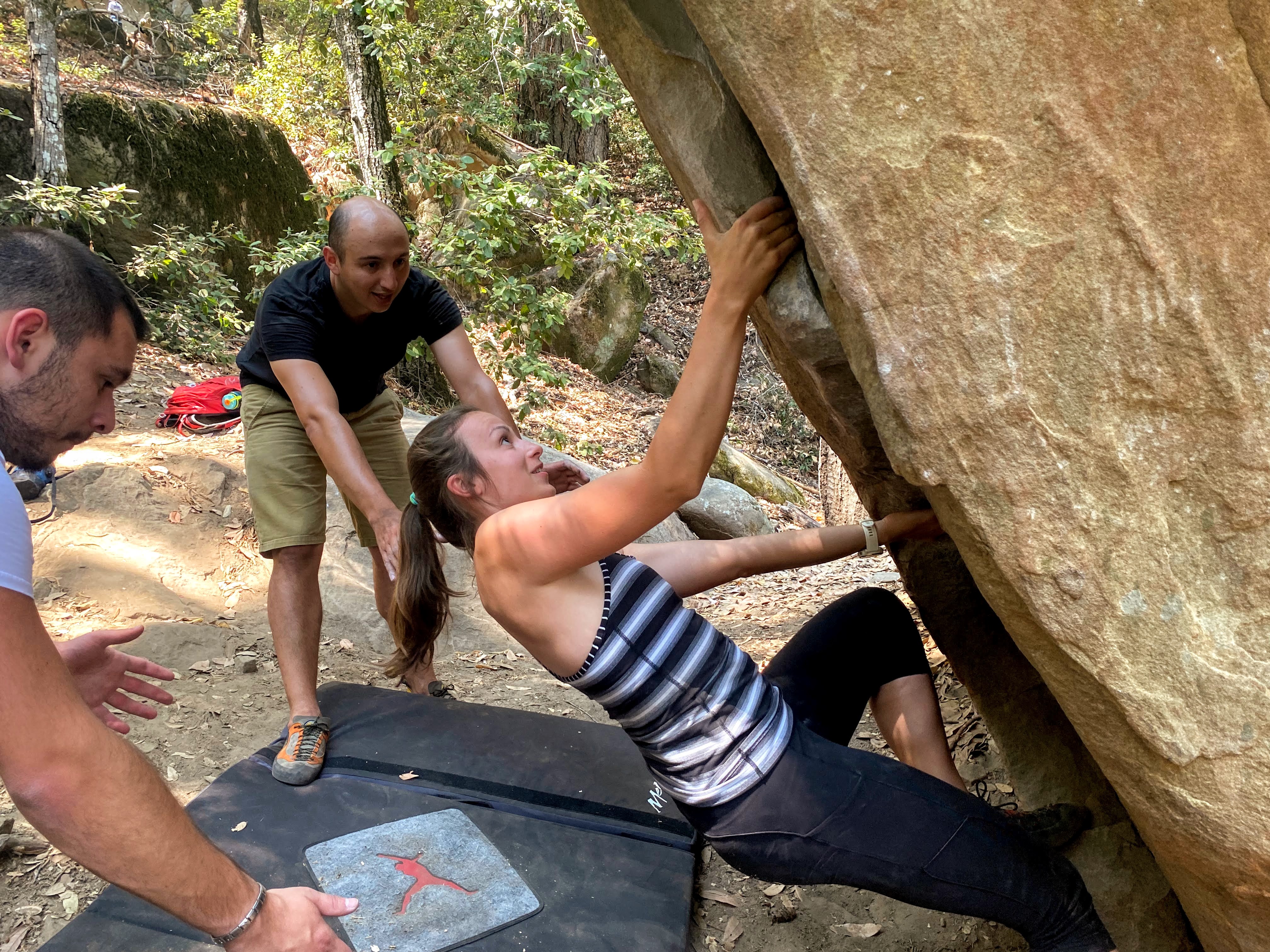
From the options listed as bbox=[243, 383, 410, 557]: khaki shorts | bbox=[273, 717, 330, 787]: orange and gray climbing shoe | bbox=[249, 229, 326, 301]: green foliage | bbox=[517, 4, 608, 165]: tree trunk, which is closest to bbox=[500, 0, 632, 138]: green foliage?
bbox=[517, 4, 608, 165]: tree trunk

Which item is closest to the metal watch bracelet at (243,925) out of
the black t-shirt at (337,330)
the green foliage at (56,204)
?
the black t-shirt at (337,330)

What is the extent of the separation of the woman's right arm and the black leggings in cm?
70

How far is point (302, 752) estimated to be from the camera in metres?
3.36

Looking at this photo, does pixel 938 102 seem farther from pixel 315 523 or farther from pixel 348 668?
pixel 348 668

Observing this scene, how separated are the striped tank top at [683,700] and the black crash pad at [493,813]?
75 cm

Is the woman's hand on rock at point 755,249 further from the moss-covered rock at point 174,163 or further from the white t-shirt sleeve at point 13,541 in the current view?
the moss-covered rock at point 174,163

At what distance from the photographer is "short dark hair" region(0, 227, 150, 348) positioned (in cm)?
179

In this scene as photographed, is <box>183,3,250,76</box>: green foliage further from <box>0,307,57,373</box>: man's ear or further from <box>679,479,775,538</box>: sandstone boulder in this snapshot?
<box>0,307,57,373</box>: man's ear

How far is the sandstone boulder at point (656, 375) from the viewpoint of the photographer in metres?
11.7

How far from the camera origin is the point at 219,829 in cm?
299

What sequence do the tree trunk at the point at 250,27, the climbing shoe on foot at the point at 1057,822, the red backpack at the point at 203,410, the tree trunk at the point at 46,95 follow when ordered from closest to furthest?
the climbing shoe on foot at the point at 1057,822, the red backpack at the point at 203,410, the tree trunk at the point at 46,95, the tree trunk at the point at 250,27

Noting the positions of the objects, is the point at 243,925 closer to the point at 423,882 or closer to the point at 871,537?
the point at 423,882

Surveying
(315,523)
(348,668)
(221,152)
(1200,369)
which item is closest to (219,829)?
(315,523)

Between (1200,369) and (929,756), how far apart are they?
56.1 inches
